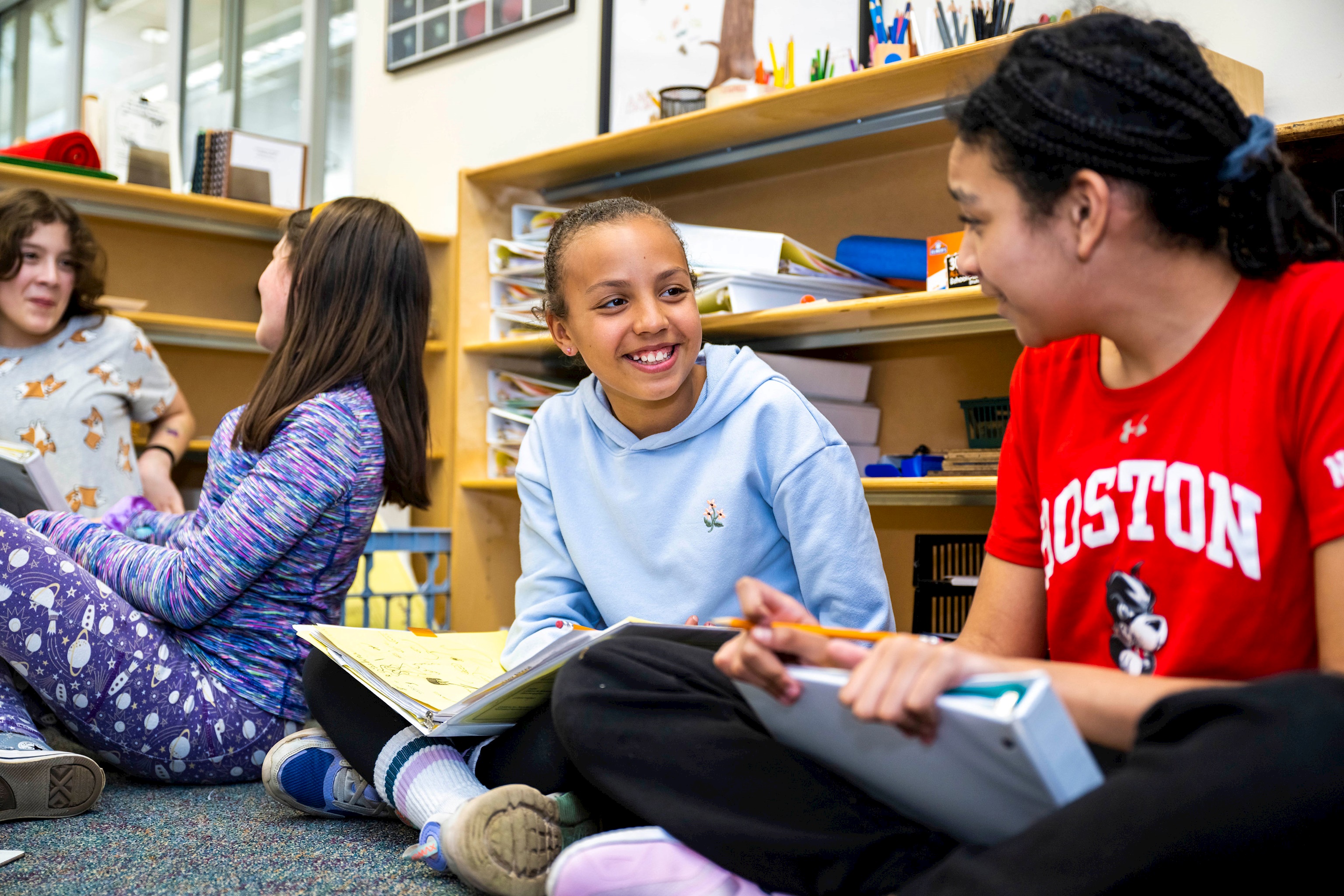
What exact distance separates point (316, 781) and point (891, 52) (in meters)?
1.31

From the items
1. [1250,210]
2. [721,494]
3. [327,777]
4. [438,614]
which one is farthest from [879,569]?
[438,614]

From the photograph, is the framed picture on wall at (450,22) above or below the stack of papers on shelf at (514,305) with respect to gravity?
above

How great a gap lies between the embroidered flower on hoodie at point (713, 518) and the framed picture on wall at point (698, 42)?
43.6 inches

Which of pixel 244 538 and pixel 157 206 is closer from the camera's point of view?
pixel 244 538

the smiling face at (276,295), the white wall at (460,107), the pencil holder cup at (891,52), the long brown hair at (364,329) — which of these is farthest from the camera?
the white wall at (460,107)

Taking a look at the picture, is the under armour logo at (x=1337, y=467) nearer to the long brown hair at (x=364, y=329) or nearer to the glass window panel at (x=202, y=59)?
the long brown hair at (x=364, y=329)

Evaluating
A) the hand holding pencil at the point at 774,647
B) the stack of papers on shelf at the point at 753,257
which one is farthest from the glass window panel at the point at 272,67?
the hand holding pencil at the point at 774,647

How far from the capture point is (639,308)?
1.19 metres

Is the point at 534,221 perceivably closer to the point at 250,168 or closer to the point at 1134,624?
the point at 250,168

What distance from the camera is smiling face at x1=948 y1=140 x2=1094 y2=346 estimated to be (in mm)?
758

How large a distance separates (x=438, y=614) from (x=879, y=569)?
4.66ft

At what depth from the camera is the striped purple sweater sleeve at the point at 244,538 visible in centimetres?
125

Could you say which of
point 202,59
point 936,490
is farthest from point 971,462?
point 202,59

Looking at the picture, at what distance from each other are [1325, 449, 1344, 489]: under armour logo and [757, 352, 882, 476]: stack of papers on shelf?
1105 mm
